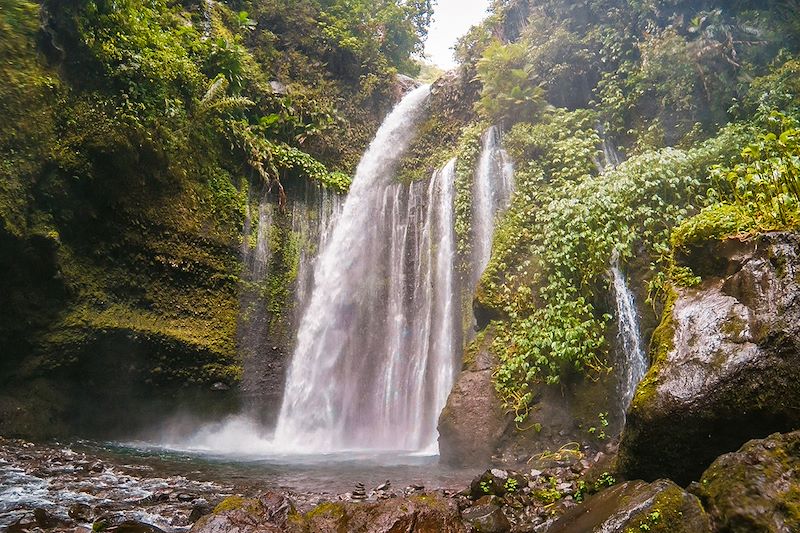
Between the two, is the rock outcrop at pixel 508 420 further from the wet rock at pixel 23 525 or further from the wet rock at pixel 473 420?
the wet rock at pixel 23 525

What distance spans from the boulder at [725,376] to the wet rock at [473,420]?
112 inches

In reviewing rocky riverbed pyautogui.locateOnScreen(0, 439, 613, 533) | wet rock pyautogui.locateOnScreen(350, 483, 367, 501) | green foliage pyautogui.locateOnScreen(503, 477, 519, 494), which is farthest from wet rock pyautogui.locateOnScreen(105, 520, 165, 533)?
green foliage pyautogui.locateOnScreen(503, 477, 519, 494)

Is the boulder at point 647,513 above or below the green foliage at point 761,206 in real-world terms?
below

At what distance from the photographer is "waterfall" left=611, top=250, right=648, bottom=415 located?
6.23m

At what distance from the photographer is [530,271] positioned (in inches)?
332

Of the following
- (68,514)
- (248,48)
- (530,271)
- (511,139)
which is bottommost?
(68,514)

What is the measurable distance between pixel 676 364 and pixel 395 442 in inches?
244

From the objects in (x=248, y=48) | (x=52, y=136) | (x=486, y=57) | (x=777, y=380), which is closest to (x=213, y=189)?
(x=52, y=136)

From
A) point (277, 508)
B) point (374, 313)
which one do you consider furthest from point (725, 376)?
point (374, 313)

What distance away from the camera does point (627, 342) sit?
657 cm

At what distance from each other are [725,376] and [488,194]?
748 cm

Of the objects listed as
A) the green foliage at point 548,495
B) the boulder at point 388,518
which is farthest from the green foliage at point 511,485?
the boulder at point 388,518

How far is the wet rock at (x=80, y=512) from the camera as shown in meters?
3.95

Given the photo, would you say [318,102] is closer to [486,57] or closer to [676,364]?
[486,57]
